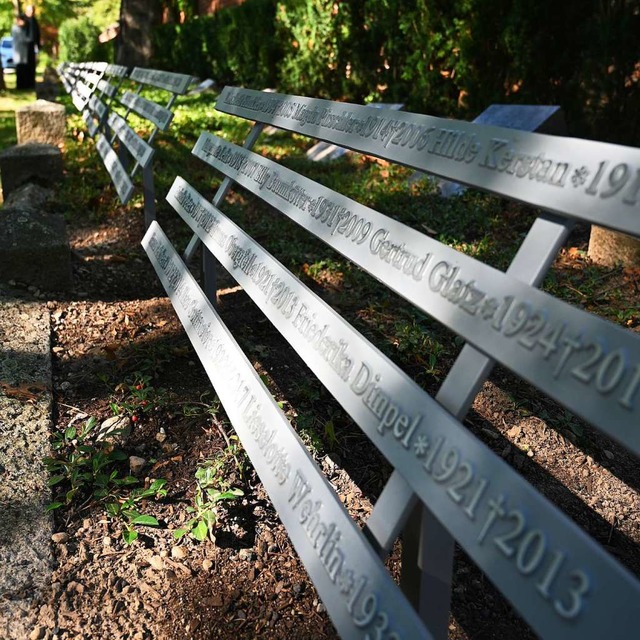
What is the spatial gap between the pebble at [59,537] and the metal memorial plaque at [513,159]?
1472 millimetres

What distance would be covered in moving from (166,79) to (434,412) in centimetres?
438

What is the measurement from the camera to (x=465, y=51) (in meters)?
7.86

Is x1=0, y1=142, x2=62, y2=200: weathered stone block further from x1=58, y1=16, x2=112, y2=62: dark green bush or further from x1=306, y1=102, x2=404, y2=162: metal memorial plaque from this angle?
x1=58, y1=16, x2=112, y2=62: dark green bush

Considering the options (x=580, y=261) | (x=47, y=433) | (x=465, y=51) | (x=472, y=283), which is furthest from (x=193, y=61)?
(x=472, y=283)

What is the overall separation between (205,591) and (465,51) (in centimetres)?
728

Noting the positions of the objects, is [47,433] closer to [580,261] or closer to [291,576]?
[291,576]

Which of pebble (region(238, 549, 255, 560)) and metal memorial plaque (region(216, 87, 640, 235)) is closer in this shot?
metal memorial plaque (region(216, 87, 640, 235))

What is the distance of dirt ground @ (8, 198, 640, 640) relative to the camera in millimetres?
1888

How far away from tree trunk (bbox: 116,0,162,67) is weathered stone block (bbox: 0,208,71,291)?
1459 centimetres

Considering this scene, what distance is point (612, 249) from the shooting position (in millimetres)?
4133

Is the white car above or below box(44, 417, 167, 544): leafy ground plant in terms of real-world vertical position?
below

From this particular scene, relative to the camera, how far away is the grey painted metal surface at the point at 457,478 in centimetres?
93

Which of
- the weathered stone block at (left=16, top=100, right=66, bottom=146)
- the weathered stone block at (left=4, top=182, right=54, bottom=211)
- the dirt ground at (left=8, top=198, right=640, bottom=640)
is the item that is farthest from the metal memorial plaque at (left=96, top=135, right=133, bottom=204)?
the weathered stone block at (left=16, top=100, right=66, bottom=146)

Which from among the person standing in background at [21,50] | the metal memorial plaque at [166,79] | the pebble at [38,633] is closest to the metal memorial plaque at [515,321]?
the pebble at [38,633]
